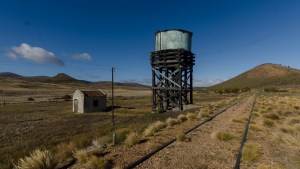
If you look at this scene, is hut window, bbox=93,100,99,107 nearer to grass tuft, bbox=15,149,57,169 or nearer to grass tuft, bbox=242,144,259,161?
grass tuft, bbox=15,149,57,169

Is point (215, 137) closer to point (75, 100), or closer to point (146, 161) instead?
point (146, 161)

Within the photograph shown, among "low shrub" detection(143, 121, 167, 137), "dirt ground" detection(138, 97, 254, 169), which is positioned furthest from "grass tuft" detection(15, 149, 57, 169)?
"low shrub" detection(143, 121, 167, 137)

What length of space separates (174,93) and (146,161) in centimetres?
1807

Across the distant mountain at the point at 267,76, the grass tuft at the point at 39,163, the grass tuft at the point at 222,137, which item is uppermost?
the distant mountain at the point at 267,76

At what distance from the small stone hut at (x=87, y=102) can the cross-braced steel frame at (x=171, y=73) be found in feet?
29.6

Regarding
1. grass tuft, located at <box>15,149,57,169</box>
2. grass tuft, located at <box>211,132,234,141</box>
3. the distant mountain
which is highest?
the distant mountain

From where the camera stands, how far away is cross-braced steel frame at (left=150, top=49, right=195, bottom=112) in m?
23.0

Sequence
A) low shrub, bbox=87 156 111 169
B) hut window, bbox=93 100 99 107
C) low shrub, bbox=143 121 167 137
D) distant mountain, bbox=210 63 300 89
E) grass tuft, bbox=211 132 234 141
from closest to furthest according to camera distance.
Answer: low shrub, bbox=87 156 111 169
grass tuft, bbox=211 132 234 141
low shrub, bbox=143 121 167 137
hut window, bbox=93 100 99 107
distant mountain, bbox=210 63 300 89

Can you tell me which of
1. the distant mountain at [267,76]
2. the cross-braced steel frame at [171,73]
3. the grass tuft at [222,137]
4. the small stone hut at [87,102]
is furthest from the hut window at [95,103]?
the distant mountain at [267,76]

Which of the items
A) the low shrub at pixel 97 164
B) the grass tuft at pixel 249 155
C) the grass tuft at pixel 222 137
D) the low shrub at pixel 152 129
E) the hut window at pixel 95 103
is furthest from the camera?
the hut window at pixel 95 103

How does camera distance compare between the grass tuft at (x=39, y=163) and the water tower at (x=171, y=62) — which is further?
the water tower at (x=171, y=62)

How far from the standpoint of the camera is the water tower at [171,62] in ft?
76.2

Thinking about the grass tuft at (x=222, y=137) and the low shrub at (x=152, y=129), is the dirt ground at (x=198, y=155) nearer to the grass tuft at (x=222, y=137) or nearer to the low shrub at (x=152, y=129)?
the grass tuft at (x=222, y=137)

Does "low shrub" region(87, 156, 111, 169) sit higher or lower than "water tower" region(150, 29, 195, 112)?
lower
